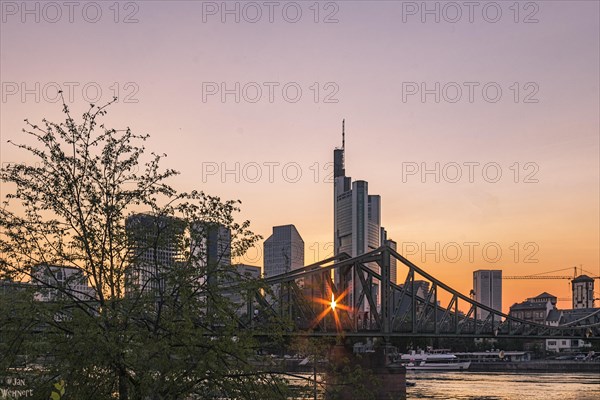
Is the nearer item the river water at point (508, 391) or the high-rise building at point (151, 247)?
the high-rise building at point (151, 247)

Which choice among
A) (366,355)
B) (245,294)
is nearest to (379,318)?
(366,355)

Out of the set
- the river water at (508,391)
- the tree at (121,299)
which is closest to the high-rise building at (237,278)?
the tree at (121,299)

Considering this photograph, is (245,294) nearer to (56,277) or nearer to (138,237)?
(138,237)

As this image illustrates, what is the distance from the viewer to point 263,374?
2348 centimetres

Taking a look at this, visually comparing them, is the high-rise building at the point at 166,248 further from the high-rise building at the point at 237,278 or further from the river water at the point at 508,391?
the river water at the point at 508,391

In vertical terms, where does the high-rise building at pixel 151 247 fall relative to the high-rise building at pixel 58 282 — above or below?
above

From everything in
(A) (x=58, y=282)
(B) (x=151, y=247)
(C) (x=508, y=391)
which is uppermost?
(B) (x=151, y=247)

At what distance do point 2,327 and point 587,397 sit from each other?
9920cm

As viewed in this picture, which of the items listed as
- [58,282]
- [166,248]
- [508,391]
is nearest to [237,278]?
[166,248]

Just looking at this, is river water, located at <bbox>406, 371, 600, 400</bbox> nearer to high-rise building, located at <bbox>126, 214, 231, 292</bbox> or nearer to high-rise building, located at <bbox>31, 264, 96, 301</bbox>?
high-rise building, located at <bbox>126, 214, 231, 292</bbox>

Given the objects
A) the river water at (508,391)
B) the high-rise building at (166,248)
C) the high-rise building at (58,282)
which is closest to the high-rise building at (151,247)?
the high-rise building at (166,248)

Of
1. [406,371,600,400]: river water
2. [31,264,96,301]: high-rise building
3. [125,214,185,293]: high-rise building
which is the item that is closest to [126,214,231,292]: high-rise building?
[125,214,185,293]: high-rise building

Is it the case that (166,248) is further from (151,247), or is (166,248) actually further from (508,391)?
(508,391)

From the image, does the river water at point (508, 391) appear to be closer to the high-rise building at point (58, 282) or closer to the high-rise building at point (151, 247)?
the high-rise building at point (151, 247)
